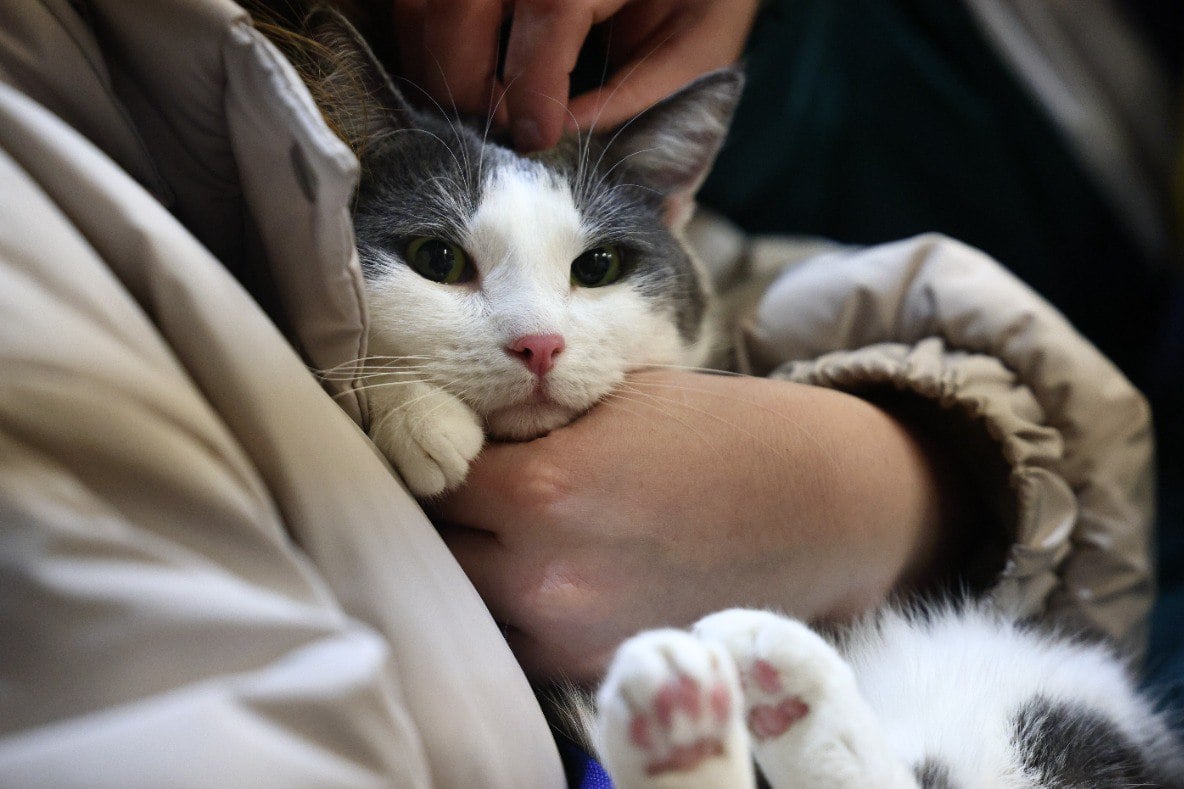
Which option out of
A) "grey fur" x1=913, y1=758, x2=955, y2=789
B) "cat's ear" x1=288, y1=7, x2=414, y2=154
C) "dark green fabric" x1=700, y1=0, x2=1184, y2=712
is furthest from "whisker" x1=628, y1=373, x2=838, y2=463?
"dark green fabric" x1=700, y1=0, x2=1184, y2=712

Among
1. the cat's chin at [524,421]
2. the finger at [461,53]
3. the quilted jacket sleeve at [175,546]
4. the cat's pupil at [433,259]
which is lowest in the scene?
the cat's chin at [524,421]

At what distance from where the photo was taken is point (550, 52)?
96cm

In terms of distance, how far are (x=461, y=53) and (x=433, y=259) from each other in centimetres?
26

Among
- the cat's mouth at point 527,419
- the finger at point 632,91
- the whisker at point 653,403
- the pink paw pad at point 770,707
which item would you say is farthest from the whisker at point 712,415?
the finger at point 632,91

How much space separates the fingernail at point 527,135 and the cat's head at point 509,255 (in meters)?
0.02

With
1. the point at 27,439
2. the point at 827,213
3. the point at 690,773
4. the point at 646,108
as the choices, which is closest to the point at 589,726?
the point at 690,773

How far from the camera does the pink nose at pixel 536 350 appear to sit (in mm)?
851

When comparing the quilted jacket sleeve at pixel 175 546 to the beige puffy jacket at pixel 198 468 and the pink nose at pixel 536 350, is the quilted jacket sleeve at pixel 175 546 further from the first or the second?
the pink nose at pixel 536 350

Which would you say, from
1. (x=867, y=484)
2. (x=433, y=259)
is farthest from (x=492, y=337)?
(x=867, y=484)

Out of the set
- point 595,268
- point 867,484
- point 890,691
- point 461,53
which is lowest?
point 890,691

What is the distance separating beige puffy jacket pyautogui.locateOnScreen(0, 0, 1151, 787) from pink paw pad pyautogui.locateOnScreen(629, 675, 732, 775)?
0.34 feet

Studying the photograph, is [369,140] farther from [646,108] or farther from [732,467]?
[732,467]

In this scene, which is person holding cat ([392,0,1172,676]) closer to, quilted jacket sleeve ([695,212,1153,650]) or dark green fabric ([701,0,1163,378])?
quilted jacket sleeve ([695,212,1153,650])

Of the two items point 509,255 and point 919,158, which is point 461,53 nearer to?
point 509,255
